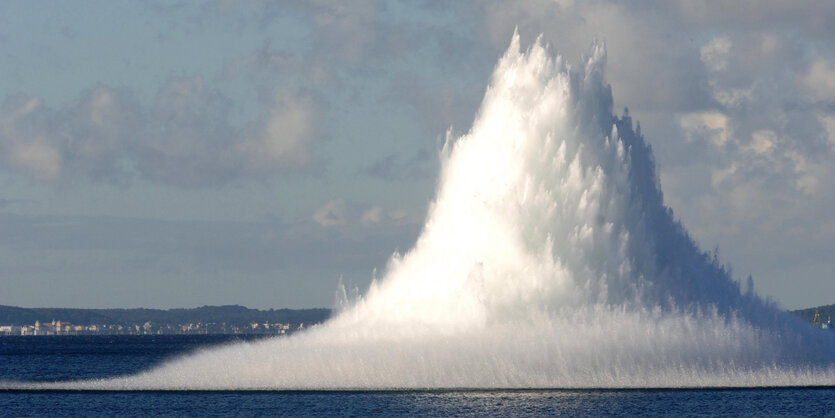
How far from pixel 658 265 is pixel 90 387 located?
48.6m

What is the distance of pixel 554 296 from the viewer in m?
90.1

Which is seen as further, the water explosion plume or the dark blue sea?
the water explosion plume

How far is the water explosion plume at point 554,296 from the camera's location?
88.6 meters

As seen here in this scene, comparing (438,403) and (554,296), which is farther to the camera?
(554,296)

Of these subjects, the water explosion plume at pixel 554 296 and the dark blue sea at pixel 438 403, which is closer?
the dark blue sea at pixel 438 403

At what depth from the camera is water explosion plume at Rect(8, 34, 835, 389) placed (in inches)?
3489

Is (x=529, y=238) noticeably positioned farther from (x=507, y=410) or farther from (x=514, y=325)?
(x=507, y=410)

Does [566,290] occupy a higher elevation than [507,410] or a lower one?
higher

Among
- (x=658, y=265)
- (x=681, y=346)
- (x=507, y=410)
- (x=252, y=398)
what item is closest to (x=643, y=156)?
(x=658, y=265)

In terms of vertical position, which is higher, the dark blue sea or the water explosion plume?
the water explosion plume

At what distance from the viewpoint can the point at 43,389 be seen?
104m

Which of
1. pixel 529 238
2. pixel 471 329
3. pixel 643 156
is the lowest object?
pixel 471 329

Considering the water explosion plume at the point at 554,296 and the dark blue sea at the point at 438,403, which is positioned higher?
the water explosion plume at the point at 554,296

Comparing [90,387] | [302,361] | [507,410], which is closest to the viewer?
[507,410]
